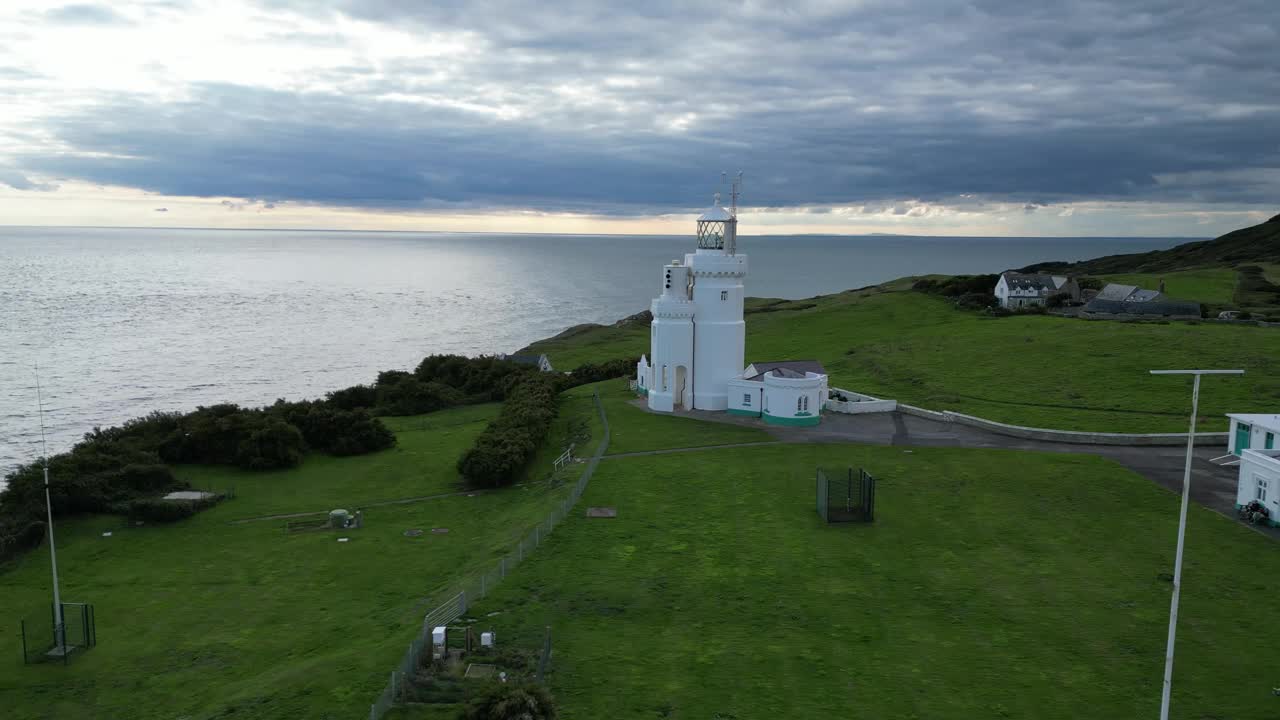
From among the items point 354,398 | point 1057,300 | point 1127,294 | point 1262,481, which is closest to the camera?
point 1262,481

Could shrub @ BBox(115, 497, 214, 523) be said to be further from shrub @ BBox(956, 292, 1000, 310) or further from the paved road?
shrub @ BBox(956, 292, 1000, 310)

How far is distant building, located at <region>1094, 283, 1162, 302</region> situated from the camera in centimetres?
9481

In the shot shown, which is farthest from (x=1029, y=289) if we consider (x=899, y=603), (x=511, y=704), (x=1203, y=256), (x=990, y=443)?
(x=511, y=704)

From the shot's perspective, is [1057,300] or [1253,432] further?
[1057,300]

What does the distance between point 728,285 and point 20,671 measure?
3763 centimetres

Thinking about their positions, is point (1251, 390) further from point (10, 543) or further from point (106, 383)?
point (106, 383)

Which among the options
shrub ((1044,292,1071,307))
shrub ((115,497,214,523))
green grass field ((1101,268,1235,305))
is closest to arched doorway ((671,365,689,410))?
shrub ((115,497,214,523))

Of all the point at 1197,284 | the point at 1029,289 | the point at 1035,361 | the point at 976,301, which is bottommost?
the point at 1035,361

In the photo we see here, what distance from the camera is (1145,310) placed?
89.6 meters

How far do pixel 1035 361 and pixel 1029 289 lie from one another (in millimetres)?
47378

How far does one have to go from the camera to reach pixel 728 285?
50406 mm

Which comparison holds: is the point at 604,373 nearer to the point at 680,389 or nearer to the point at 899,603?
the point at 680,389

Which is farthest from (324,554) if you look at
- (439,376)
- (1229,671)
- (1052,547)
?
(439,376)

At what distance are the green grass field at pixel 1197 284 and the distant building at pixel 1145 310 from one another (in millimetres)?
8996
